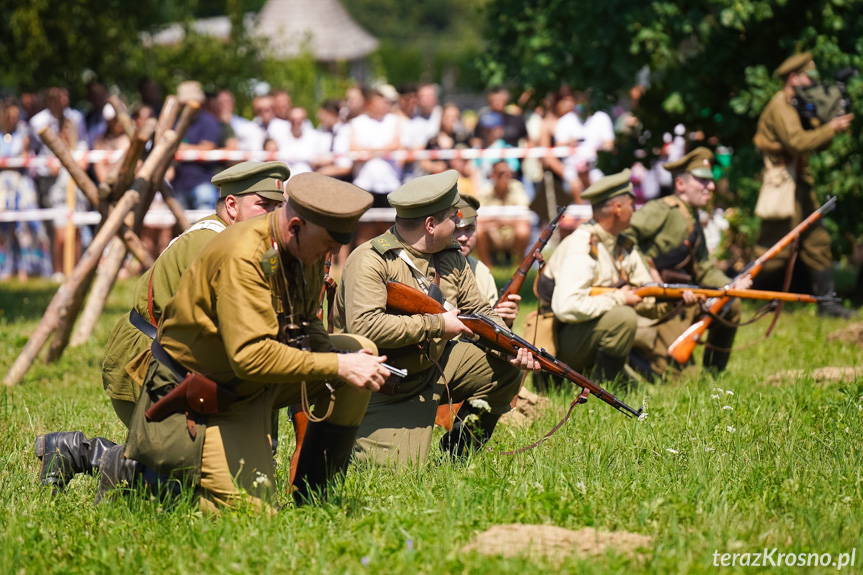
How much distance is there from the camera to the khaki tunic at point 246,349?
4.86 m

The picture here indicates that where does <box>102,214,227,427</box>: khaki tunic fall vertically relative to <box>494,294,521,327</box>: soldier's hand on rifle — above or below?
above

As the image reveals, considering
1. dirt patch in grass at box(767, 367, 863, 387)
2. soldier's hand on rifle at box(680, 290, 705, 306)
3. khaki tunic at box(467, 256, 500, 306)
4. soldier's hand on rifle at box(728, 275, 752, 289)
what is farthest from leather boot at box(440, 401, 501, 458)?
soldier's hand on rifle at box(728, 275, 752, 289)

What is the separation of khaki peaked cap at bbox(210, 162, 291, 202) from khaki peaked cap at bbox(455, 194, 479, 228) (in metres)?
1.68

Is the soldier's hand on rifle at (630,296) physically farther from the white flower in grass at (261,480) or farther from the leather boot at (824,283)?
the leather boot at (824,283)

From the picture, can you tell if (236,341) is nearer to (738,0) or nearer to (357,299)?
(357,299)

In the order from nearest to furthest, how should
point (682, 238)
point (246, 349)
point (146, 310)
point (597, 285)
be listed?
point (246, 349) < point (146, 310) < point (597, 285) < point (682, 238)

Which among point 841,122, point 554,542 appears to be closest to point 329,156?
point 841,122

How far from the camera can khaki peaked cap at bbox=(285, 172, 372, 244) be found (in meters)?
4.85

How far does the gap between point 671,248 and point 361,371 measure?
5177mm

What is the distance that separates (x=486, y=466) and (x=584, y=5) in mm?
7885

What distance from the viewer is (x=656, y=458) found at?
635 cm

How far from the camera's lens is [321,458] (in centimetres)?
554

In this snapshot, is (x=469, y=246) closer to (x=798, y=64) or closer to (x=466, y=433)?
(x=466, y=433)

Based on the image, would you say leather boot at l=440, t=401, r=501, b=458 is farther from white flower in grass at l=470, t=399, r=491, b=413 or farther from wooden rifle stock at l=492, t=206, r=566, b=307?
wooden rifle stock at l=492, t=206, r=566, b=307
